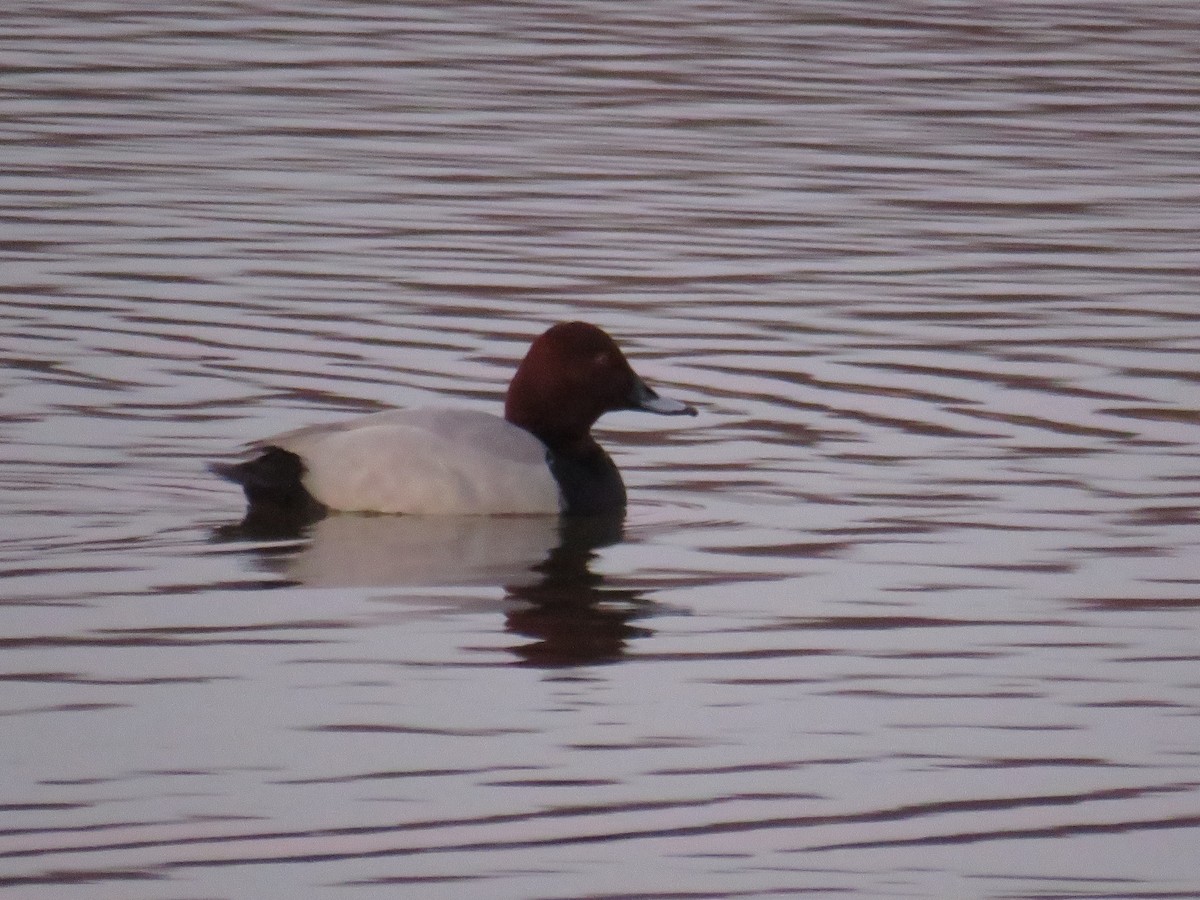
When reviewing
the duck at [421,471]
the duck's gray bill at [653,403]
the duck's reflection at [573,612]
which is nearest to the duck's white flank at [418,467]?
the duck at [421,471]

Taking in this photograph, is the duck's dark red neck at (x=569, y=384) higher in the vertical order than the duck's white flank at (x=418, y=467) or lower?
higher

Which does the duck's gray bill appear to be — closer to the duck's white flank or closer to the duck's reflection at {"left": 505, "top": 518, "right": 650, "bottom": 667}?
the duck's white flank

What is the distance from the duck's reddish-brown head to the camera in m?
8.85

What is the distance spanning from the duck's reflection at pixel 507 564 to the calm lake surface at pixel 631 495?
2 centimetres

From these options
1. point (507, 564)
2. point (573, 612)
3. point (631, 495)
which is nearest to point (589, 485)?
point (631, 495)

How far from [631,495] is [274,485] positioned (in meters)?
1.18

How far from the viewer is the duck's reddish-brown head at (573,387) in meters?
8.85

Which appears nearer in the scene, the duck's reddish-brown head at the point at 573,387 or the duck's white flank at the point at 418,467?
the duck's white flank at the point at 418,467

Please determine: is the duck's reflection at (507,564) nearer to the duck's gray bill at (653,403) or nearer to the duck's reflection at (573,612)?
the duck's reflection at (573,612)

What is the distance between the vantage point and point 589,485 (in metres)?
8.52

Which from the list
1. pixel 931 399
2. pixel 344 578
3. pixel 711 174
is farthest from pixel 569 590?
pixel 711 174

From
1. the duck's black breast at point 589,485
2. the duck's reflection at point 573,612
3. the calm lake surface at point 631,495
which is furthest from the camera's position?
the duck's black breast at point 589,485

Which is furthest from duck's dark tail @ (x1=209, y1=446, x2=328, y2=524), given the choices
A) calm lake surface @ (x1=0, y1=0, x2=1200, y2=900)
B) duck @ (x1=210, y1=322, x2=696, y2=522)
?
calm lake surface @ (x1=0, y1=0, x2=1200, y2=900)

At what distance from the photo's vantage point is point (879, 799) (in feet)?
18.4
